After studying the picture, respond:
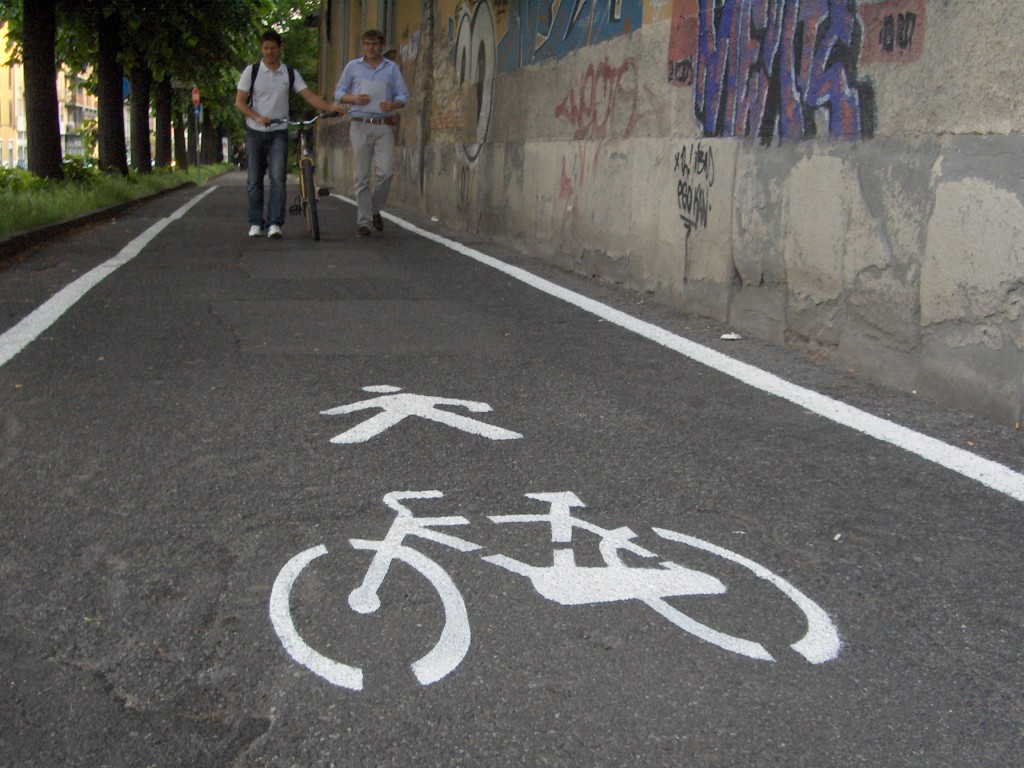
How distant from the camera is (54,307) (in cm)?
733

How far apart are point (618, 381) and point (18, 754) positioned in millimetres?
3634

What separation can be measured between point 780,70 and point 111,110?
2141 cm

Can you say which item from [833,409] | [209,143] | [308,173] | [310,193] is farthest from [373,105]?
[209,143]

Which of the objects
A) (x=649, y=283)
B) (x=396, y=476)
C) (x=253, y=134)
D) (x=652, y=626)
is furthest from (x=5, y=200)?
(x=652, y=626)

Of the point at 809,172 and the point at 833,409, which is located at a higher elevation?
the point at 809,172

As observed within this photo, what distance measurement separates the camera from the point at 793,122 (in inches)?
249

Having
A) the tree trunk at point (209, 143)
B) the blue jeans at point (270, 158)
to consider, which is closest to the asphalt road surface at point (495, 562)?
the blue jeans at point (270, 158)

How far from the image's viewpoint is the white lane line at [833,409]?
3974 millimetres

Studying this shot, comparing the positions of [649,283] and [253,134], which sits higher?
[253,134]

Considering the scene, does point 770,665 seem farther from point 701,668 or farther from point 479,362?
point 479,362

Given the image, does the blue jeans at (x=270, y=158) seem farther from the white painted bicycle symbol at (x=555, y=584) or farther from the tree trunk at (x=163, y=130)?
the tree trunk at (x=163, y=130)

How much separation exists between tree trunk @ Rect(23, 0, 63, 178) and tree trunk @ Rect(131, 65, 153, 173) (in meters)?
11.2

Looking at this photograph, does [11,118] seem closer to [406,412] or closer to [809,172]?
[809,172]

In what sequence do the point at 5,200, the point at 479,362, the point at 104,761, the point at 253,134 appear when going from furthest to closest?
the point at 5,200
the point at 253,134
the point at 479,362
the point at 104,761
